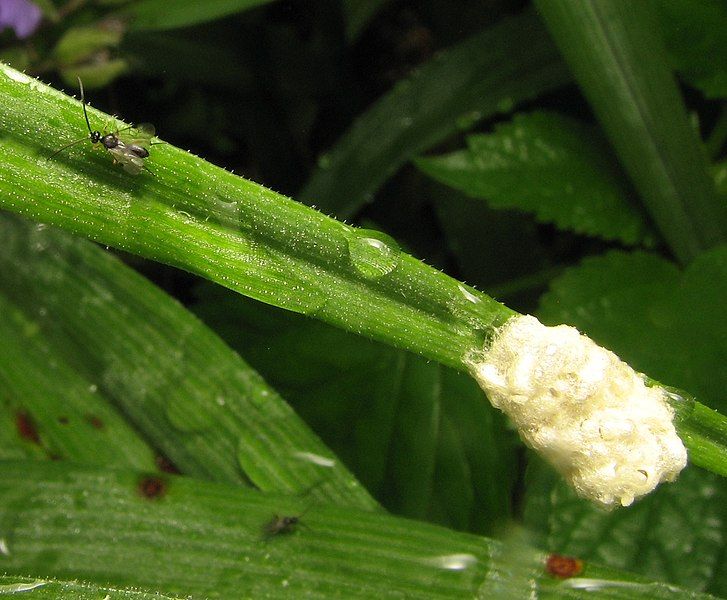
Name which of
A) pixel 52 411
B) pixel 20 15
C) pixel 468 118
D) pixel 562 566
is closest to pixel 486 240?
pixel 468 118

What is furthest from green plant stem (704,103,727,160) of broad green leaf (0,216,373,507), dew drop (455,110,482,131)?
broad green leaf (0,216,373,507)

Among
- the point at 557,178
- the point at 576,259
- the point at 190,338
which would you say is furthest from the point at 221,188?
the point at 576,259

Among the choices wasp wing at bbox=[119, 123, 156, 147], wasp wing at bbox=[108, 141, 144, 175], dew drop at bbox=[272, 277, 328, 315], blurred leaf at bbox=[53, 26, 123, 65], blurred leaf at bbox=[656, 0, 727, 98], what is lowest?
dew drop at bbox=[272, 277, 328, 315]

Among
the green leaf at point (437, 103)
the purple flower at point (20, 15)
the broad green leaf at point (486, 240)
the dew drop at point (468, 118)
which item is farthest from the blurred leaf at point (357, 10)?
the purple flower at point (20, 15)

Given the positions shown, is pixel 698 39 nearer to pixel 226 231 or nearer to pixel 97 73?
pixel 226 231

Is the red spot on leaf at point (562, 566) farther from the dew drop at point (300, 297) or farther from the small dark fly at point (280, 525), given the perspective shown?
the dew drop at point (300, 297)

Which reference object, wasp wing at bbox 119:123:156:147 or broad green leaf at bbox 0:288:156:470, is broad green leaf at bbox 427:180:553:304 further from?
wasp wing at bbox 119:123:156:147
